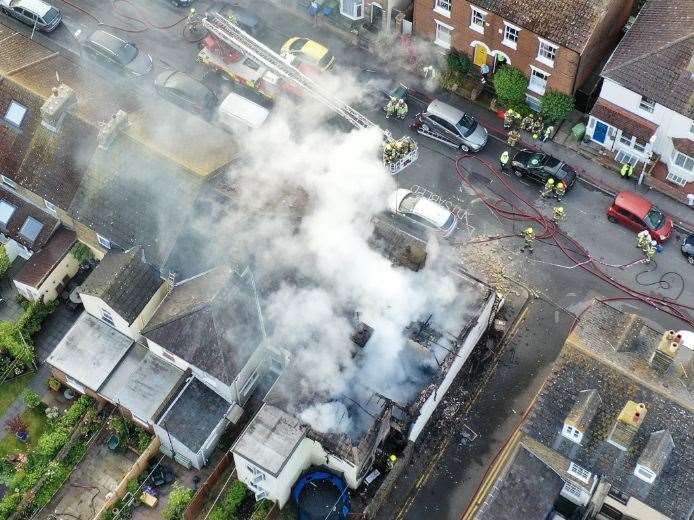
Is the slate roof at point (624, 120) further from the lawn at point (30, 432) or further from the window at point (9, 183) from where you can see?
the lawn at point (30, 432)

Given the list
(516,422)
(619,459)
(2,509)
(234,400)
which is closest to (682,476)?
(619,459)

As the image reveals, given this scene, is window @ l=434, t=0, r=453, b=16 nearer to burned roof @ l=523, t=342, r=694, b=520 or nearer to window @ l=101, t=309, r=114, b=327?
burned roof @ l=523, t=342, r=694, b=520

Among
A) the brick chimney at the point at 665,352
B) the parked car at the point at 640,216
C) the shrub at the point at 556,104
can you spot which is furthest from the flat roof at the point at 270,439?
the shrub at the point at 556,104

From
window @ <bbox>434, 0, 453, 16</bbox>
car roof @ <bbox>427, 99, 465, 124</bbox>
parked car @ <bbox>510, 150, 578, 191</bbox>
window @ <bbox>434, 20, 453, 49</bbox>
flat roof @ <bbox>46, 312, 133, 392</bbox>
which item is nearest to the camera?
flat roof @ <bbox>46, 312, 133, 392</bbox>

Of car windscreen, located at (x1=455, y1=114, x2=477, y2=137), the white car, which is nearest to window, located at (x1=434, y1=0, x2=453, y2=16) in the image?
car windscreen, located at (x1=455, y1=114, x2=477, y2=137)

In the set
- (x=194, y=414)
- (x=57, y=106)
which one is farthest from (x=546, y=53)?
(x=194, y=414)

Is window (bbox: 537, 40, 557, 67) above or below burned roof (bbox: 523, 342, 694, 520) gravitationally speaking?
above
